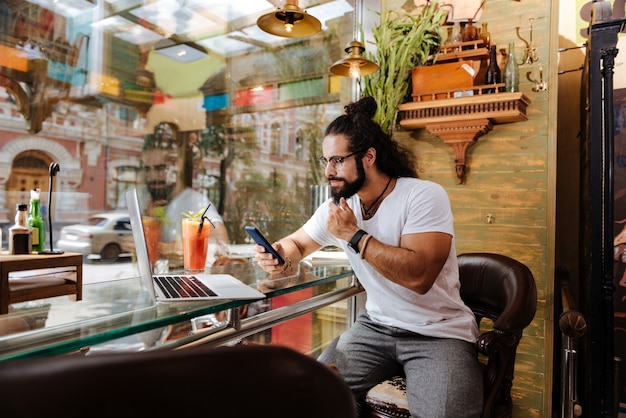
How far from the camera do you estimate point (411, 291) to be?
1712mm

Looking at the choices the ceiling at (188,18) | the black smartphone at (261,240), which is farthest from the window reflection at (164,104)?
the black smartphone at (261,240)

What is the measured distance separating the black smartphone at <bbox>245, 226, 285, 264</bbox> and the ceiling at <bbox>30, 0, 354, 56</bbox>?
91 centimetres

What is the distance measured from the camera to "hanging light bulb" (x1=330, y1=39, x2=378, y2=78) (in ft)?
7.23

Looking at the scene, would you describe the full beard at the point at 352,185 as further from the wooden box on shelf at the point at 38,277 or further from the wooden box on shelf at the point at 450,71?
the wooden box on shelf at the point at 38,277

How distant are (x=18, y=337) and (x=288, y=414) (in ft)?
2.27

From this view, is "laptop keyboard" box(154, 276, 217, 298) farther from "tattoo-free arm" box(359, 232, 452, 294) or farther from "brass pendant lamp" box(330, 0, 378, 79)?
"brass pendant lamp" box(330, 0, 378, 79)

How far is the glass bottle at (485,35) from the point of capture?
2.42 meters

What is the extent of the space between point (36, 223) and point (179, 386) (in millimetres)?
1106

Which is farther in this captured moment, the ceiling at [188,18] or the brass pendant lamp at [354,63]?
the brass pendant lamp at [354,63]

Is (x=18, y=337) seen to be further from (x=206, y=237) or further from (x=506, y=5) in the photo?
(x=506, y=5)

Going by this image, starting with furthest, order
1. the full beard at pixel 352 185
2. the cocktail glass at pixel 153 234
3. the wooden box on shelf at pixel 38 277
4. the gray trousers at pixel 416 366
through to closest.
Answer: the cocktail glass at pixel 153 234
the full beard at pixel 352 185
the gray trousers at pixel 416 366
the wooden box on shelf at pixel 38 277

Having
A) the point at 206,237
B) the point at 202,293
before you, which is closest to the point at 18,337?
the point at 202,293

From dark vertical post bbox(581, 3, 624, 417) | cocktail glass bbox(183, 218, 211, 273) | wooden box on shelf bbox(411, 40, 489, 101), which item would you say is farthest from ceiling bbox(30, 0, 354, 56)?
dark vertical post bbox(581, 3, 624, 417)

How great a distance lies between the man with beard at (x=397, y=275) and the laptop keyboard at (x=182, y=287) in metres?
0.36
